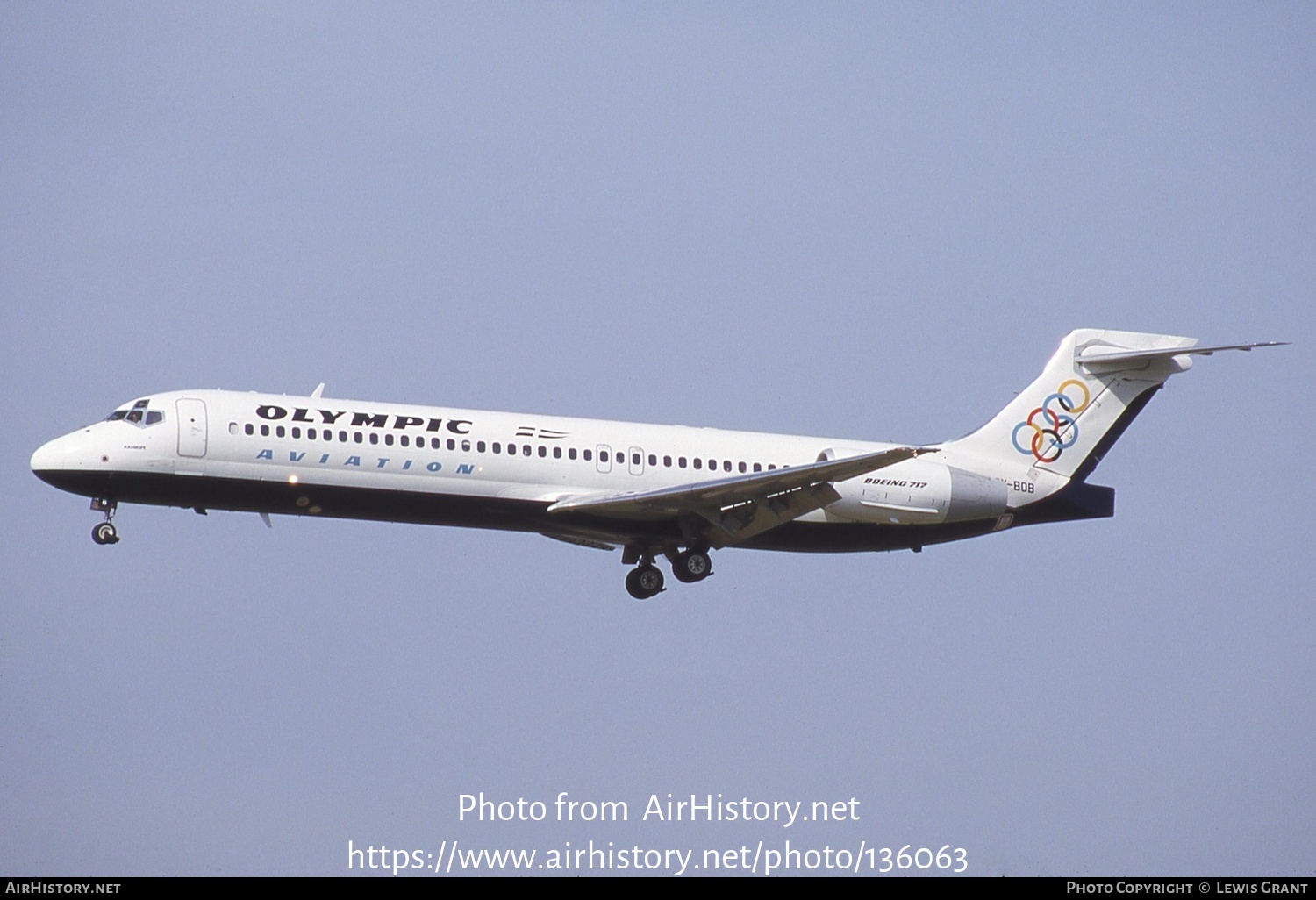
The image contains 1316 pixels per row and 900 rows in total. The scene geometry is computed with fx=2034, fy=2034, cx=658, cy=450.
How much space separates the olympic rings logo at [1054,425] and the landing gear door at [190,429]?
54.7ft

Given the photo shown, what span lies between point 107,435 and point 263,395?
9.37ft

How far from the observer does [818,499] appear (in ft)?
126

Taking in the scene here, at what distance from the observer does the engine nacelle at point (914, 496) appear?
40375mm

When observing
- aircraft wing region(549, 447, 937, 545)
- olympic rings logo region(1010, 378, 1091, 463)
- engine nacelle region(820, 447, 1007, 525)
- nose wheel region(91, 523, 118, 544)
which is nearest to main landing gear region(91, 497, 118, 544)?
nose wheel region(91, 523, 118, 544)

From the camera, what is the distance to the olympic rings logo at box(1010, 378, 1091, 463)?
4238cm

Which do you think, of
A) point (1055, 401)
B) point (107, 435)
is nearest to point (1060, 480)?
point (1055, 401)

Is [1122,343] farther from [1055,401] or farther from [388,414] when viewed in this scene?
[388,414]

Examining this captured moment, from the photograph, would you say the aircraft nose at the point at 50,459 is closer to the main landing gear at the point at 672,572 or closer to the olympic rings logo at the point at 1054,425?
the main landing gear at the point at 672,572

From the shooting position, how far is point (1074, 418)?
1682 inches

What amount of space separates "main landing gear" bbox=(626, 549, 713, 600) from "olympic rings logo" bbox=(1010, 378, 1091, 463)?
7.49 metres

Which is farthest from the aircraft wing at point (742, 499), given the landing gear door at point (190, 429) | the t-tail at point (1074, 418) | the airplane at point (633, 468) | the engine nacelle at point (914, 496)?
the landing gear door at point (190, 429)

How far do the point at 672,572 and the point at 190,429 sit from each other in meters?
9.79

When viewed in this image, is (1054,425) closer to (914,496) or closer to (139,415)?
(914,496)

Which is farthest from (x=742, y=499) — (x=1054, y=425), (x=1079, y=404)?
(x=1079, y=404)
